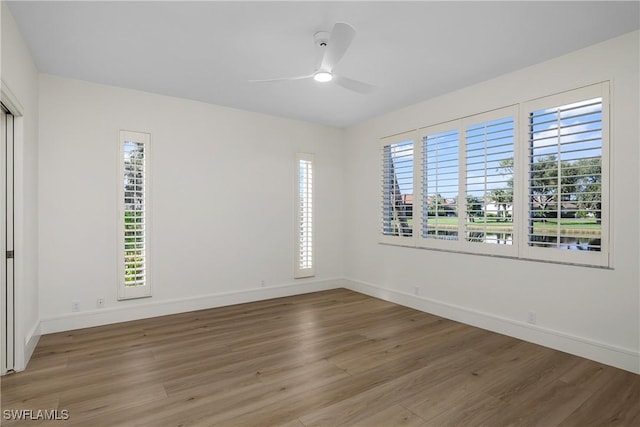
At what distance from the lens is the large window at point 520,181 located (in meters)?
3.13

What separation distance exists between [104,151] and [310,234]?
3.10m

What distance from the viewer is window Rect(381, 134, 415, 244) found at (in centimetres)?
490

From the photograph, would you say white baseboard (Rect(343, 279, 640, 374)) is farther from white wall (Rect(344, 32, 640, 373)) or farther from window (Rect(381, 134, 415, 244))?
window (Rect(381, 134, 415, 244))

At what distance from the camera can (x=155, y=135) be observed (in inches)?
171

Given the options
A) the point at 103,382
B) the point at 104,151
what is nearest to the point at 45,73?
the point at 104,151

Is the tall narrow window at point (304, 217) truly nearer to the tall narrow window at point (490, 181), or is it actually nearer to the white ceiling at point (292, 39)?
the white ceiling at point (292, 39)

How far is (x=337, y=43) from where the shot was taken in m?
2.60

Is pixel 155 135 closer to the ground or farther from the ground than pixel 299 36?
closer to the ground

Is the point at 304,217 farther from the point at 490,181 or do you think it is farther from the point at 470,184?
the point at 490,181

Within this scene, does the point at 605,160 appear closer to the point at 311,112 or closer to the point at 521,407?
the point at 521,407

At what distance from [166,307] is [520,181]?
442 centimetres

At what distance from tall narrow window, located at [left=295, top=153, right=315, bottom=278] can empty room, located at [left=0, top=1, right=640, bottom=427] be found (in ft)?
0.44

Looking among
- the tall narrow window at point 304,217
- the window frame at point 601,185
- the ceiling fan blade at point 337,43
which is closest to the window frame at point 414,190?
the tall narrow window at point 304,217

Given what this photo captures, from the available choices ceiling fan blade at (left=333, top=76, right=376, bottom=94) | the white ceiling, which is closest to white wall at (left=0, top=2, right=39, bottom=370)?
the white ceiling
